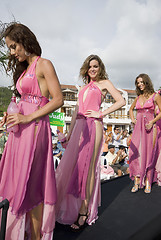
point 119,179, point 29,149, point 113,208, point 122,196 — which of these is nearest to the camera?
point 29,149

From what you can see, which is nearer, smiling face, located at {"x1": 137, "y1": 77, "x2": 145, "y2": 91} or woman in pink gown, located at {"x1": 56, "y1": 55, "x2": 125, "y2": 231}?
woman in pink gown, located at {"x1": 56, "y1": 55, "x2": 125, "y2": 231}

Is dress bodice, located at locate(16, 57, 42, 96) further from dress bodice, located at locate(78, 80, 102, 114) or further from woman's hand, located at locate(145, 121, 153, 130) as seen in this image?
woman's hand, located at locate(145, 121, 153, 130)

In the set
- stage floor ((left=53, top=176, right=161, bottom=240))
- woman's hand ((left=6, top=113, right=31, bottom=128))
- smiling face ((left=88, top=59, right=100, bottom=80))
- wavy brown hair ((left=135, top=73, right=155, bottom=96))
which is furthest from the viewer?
wavy brown hair ((left=135, top=73, right=155, bottom=96))

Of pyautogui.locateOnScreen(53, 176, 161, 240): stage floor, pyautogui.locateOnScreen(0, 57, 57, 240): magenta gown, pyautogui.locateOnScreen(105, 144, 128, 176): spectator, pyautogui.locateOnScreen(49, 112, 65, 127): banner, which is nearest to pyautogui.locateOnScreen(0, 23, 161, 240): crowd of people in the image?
pyautogui.locateOnScreen(0, 57, 57, 240): magenta gown

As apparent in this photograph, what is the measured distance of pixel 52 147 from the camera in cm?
163

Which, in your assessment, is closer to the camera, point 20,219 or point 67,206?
point 20,219

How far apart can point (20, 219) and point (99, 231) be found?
960mm

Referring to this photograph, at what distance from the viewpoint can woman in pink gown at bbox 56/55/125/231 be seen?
2230 mm

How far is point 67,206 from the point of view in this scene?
228 centimetres

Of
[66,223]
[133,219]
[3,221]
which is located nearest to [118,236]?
[133,219]

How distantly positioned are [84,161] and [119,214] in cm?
84

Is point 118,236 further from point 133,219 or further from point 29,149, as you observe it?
point 29,149

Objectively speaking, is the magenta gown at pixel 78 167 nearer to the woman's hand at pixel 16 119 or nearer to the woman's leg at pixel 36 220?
the woman's leg at pixel 36 220

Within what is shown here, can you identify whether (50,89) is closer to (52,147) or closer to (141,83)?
(52,147)
